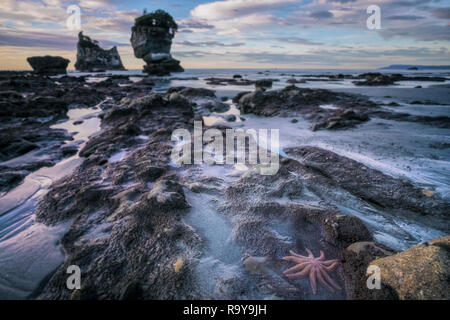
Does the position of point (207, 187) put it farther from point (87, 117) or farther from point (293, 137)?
point (87, 117)

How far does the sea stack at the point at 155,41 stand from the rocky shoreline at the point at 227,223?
59.5 m

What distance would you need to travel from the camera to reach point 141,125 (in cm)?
979

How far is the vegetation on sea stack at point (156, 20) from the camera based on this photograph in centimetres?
6019

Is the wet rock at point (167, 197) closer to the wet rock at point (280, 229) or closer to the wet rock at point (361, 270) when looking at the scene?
the wet rock at point (280, 229)

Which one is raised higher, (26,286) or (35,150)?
(35,150)

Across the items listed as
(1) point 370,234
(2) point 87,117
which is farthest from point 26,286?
(2) point 87,117

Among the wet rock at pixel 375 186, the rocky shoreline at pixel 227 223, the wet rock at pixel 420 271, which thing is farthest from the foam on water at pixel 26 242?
the wet rock at pixel 375 186

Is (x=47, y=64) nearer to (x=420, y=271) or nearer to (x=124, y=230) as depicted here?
(x=124, y=230)

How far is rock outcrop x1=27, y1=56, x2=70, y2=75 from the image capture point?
6716 centimetres

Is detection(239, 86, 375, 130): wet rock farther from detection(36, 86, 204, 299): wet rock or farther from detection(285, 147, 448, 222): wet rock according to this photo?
detection(36, 86, 204, 299): wet rock

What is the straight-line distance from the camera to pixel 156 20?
6050 centimetres

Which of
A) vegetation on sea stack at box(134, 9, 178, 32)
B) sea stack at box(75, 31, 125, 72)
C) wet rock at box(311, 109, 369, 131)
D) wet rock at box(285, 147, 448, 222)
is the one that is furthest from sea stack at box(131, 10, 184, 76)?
wet rock at box(285, 147, 448, 222)

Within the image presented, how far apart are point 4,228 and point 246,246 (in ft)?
13.6

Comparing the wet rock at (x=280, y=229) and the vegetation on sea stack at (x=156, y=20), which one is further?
the vegetation on sea stack at (x=156, y=20)
